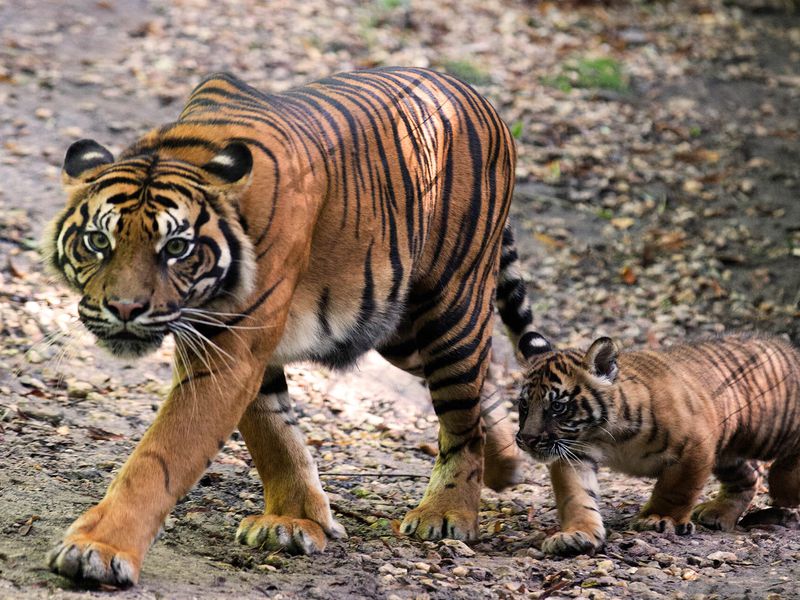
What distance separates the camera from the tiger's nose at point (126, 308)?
317 centimetres

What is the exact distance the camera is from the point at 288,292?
12.1 ft

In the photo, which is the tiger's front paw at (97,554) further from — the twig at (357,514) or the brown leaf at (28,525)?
the twig at (357,514)

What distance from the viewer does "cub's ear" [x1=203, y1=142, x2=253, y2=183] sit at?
11.4ft

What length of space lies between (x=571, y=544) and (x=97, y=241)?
2.15 m

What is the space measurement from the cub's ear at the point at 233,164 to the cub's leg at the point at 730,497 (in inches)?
110

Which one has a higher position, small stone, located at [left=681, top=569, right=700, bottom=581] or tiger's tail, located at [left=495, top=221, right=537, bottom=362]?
tiger's tail, located at [left=495, top=221, right=537, bottom=362]

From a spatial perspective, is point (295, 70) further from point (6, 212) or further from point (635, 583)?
point (635, 583)

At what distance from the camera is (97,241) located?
329 centimetres

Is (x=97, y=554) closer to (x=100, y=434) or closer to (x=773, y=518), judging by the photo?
(x=100, y=434)

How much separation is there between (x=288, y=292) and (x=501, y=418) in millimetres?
2005

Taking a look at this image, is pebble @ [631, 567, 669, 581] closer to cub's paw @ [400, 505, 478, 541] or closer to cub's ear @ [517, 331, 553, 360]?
cub's paw @ [400, 505, 478, 541]

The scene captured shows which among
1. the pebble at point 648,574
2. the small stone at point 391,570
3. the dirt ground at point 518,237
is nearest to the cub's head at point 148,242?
the dirt ground at point 518,237

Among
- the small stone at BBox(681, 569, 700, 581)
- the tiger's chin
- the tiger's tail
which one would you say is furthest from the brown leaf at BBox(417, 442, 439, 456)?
the tiger's chin

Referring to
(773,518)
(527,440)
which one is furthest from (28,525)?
(773,518)
